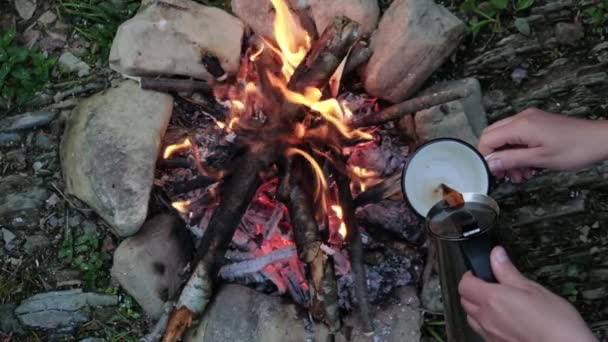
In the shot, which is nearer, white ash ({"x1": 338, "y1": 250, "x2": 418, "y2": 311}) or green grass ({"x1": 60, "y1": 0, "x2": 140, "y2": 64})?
white ash ({"x1": 338, "y1": 250, "x2": 418, "y2": 311})

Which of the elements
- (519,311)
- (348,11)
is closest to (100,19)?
(348,11)

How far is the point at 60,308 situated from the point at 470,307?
164 centimetres

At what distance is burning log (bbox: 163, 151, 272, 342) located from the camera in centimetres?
236

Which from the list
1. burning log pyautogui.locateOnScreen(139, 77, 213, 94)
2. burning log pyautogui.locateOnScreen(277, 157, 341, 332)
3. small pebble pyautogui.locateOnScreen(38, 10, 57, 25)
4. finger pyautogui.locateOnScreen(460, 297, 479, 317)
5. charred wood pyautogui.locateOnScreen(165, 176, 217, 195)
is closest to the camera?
→ finger pyautogui.locateOnScreen(460, 297, 479, 317)

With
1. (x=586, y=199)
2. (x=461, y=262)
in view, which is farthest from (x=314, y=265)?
(x=586, y=199)

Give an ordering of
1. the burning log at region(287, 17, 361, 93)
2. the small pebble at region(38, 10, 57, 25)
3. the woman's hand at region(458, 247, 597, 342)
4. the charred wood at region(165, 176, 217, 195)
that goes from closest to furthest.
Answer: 1. the woman's hand at region(458, 247, 597, 342)
2. the burning log at region(287, 17, 361, 93)
3. the charred wood at region(165, 176, 217, 195)
4. the small pebble at region(38, 10, 57, 25)

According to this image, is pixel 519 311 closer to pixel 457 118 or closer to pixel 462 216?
pixel 462 216

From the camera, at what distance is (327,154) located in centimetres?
244

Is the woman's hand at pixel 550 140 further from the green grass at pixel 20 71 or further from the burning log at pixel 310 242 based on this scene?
the green grass at pixel 20 71

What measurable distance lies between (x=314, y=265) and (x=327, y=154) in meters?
0.41

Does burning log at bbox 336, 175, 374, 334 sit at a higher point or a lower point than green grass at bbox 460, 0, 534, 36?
lower

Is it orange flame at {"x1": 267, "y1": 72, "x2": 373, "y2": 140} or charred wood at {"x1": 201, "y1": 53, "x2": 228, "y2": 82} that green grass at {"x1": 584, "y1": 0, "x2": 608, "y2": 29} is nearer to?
orange flame at {"x1": 267, "y1": 72, "x2": 373, "y2": 140}

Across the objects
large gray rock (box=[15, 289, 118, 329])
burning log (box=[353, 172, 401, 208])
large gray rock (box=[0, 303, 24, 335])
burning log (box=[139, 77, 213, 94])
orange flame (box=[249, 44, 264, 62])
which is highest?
orange flame (box=[249, 44, 264, 62])

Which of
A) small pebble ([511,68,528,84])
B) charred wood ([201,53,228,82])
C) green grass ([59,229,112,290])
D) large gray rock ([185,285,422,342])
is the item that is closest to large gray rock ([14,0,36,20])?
charred wood ([201,53,228,82])
